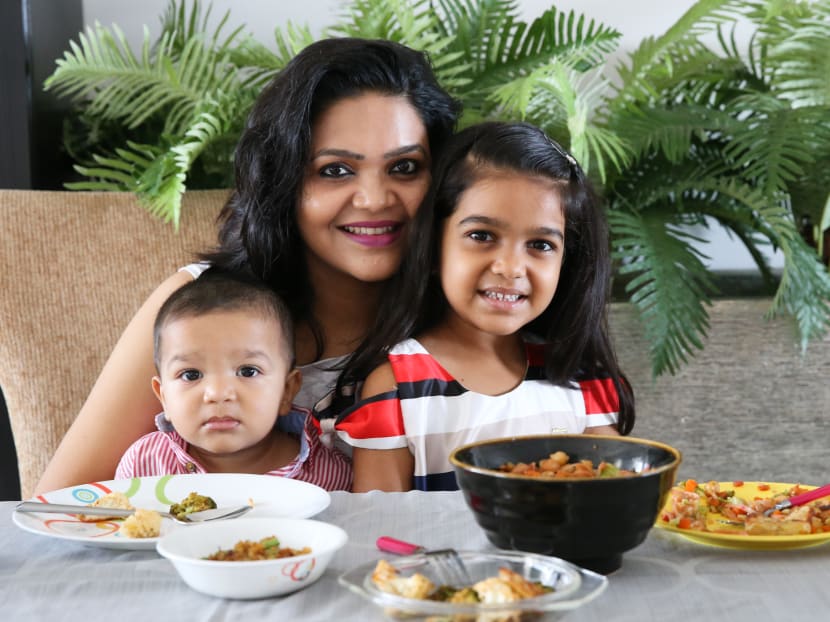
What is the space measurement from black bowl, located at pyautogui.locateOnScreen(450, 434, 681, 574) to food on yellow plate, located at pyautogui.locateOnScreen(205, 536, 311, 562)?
0.15 m

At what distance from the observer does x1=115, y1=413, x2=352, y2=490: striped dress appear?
1402 mm

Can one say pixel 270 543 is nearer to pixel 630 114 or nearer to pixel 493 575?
pixel 493 575

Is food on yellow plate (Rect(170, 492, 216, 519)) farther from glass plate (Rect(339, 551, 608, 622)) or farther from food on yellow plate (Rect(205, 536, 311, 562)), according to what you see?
glass plate (Rect(339, 551, 608, 622))

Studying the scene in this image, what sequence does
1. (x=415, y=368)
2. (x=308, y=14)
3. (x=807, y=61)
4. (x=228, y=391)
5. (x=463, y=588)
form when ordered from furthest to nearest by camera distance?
1. (x=308, y=14)
2. (x=807, y=61)
3. (x=415, y=368)
4. (x=228, y=391)
5. (x=463, y=588)

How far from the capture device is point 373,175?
1.50 m

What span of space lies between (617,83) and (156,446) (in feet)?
5.41

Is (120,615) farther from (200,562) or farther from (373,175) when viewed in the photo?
(373,175)

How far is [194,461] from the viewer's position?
1.40 m

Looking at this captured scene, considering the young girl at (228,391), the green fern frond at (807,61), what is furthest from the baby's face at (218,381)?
the green fern frond at (807,61)

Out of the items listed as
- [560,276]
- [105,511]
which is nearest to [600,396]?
[560,276]

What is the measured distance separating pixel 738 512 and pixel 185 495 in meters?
0.53


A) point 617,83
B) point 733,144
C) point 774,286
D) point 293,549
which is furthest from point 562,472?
point 617,83

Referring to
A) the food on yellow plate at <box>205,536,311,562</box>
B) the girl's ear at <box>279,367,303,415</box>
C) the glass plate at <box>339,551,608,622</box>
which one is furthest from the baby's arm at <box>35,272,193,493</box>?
the glass plate at <box>339,551,608,622</box>

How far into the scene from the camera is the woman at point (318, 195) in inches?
59.6
